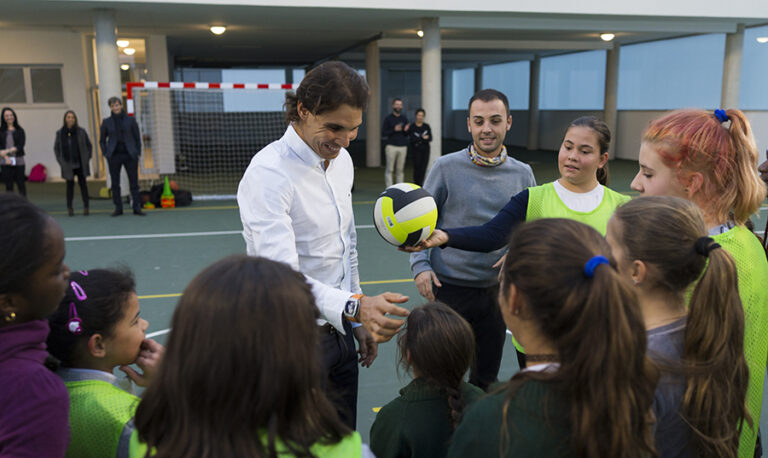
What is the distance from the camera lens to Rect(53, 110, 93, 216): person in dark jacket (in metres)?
9.80

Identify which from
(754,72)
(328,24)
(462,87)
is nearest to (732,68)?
(754,72)

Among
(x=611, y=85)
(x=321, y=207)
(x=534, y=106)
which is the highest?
(x=611, y=85)

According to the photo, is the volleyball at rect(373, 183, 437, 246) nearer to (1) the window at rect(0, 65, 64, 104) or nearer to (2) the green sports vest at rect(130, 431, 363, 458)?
(2) the green sports vest at rect(130, 431, 363, 458)

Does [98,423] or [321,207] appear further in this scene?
[321,207]

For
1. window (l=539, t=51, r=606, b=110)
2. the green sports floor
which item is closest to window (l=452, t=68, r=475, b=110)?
window (l=539, t=51, r=606, b=110)

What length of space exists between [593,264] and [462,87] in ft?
104

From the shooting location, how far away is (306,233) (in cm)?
223

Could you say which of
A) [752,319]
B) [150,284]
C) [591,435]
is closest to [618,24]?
[150,284]

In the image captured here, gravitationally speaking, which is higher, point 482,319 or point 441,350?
point 441,350

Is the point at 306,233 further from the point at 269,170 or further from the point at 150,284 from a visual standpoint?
the point at 150,284

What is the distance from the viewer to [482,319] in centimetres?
323

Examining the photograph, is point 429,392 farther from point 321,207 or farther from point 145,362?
point 145,362

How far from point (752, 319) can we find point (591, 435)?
0.95 meters

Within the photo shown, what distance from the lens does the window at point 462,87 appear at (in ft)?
101
